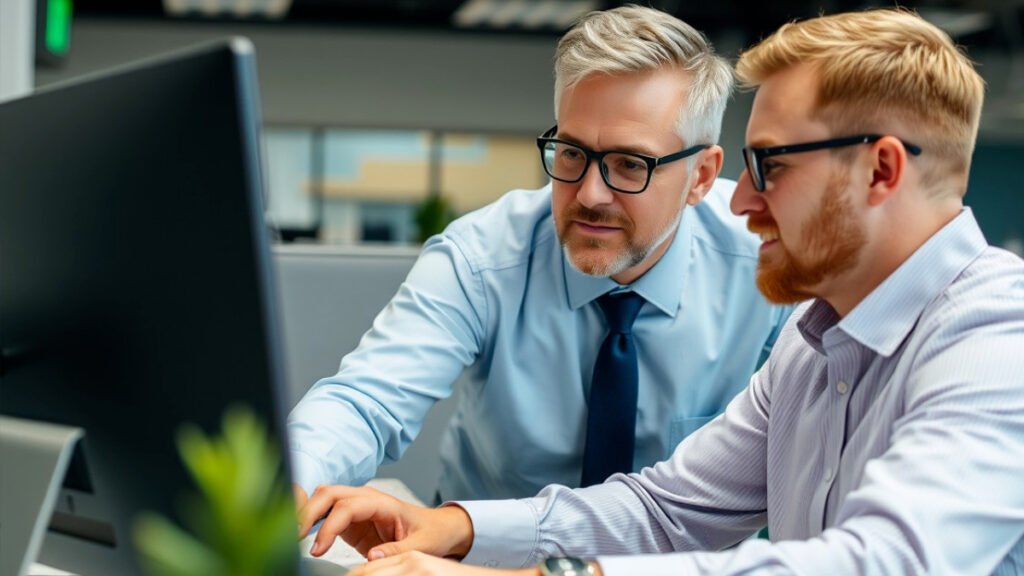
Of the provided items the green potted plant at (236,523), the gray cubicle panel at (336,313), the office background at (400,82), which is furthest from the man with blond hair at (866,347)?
the office background at (400,82)

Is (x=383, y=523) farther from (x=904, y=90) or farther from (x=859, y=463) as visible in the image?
(x=904, y=90)

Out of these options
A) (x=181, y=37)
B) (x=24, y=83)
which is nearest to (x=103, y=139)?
(x=24, y=83)

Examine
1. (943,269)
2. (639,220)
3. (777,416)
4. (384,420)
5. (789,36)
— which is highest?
(789,36)

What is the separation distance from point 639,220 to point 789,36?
524mm

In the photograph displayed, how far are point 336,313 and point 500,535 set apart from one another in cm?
104

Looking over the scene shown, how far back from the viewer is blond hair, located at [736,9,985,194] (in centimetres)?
100

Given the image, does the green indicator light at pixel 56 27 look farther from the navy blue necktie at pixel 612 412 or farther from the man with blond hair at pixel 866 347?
the man with blond hair at pixel 866 347

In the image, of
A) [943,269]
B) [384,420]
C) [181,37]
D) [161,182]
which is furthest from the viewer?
[181,37]

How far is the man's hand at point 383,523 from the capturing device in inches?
44.3

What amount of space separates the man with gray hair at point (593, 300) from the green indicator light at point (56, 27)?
8.57 ft

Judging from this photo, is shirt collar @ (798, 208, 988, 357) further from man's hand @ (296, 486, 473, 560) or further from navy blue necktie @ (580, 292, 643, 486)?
navy blue necktie @ (580, 292, 643, 486)

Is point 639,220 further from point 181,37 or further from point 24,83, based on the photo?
point 181,37

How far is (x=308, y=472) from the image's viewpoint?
1.26 m

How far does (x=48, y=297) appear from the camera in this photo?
0.81 metres
